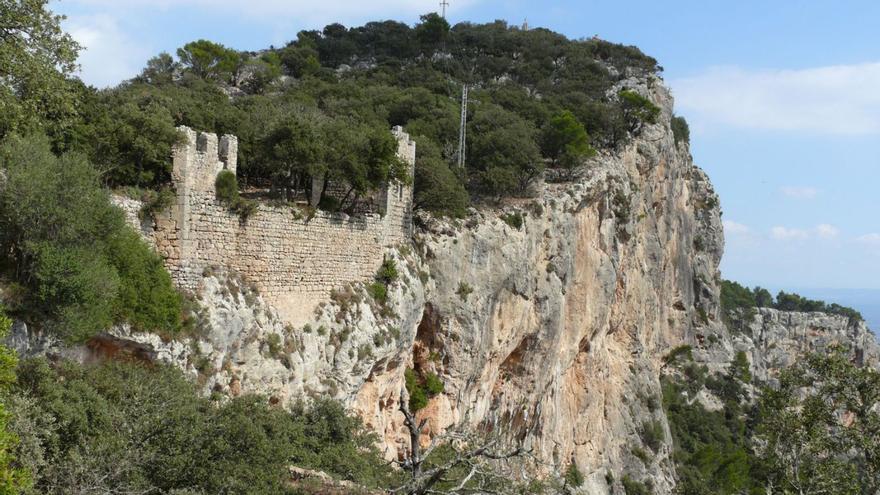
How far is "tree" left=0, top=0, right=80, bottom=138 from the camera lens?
1559 centimetres

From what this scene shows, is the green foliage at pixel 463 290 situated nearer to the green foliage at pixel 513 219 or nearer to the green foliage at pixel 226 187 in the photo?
the green foliage at pixel 513 219

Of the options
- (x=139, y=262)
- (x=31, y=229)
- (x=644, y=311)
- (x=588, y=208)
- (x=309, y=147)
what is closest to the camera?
(x=31, y=229)

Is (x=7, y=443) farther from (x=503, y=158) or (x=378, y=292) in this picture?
(x=503, y=158)

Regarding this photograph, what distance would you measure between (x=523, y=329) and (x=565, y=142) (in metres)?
13.9

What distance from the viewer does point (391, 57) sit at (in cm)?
7031

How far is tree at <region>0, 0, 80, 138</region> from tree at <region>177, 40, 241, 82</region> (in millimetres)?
35067

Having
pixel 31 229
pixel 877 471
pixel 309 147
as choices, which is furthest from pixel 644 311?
pixel 31 229

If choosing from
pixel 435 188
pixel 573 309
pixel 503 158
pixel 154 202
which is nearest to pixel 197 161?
pixel 154 202

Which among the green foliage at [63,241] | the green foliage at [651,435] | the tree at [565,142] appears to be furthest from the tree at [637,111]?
the green foliage at [63,241]

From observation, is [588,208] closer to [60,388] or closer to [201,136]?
[201,136]

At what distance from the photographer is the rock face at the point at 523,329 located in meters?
21.9

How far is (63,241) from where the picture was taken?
16484mm

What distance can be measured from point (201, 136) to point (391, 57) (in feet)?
166

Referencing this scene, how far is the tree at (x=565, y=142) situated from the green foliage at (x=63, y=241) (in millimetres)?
31147
